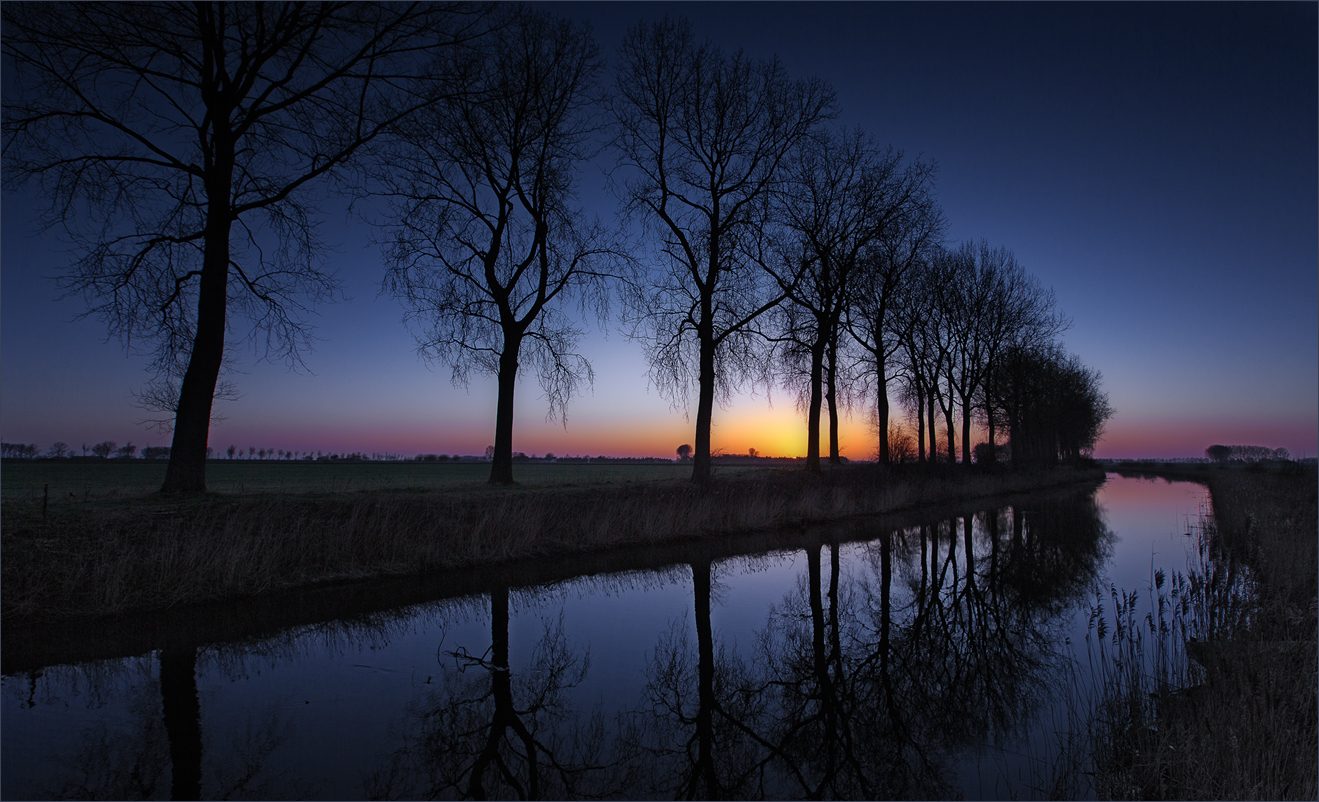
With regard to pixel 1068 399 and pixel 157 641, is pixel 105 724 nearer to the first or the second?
pixel 157 641

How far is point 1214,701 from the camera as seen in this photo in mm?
4969

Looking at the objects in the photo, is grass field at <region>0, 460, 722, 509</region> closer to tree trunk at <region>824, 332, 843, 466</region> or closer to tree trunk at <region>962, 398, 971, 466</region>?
tree trunk at <region>824, 332, 843, 466</region>

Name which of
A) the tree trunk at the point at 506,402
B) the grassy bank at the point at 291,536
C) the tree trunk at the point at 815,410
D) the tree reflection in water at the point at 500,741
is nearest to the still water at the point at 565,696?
the tree reflection in water at the point at 500,741

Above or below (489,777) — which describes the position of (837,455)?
above

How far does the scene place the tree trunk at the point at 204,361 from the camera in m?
12.9

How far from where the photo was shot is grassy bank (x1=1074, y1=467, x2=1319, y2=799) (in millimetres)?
4102

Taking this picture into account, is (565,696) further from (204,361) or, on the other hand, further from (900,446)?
(900,446)

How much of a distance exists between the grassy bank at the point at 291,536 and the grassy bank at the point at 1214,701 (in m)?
9.84

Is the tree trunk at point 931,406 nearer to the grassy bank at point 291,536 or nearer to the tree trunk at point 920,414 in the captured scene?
the tree trunk at point 920,414

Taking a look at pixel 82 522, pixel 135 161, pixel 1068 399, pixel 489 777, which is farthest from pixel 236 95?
pixel 1068 399

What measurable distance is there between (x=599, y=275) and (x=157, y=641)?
55.8ft

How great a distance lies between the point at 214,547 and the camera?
29.7ft

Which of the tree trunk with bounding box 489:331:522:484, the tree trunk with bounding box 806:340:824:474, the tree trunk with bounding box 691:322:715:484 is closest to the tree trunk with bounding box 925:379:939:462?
the tree trunk with bounding box 806:340:824:474

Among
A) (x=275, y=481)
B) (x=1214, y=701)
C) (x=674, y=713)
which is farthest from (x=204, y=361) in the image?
(x=275, y=481)
